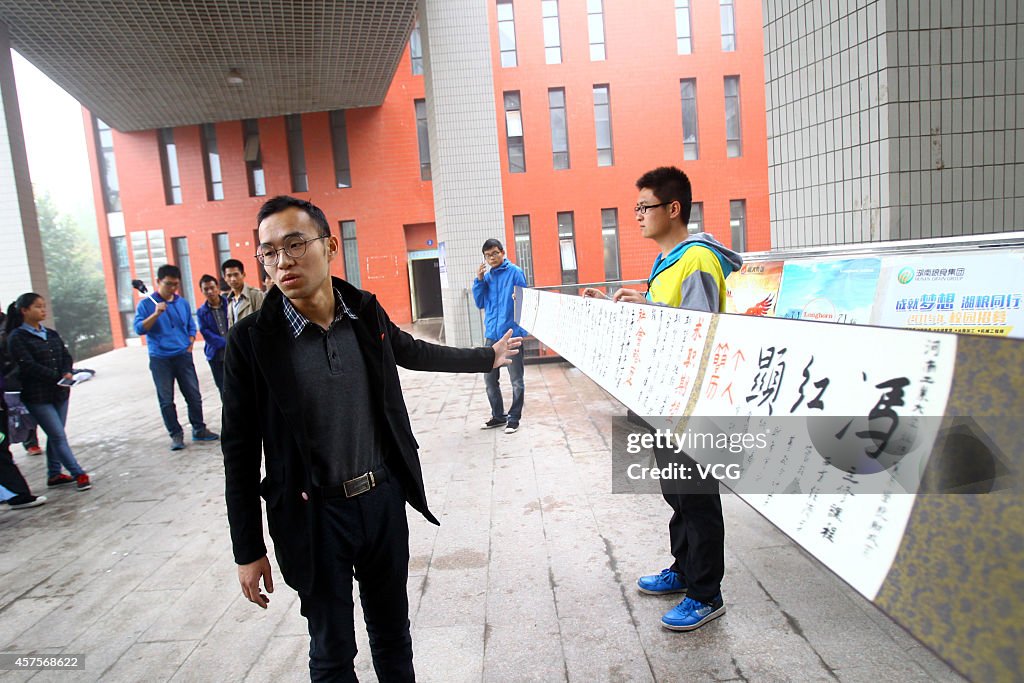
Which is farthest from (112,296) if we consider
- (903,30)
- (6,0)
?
(903,30)

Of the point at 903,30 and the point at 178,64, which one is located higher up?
the point at 178,64

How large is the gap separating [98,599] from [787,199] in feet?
19.3

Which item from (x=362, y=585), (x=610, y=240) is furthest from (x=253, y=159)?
(x=362, y=585)

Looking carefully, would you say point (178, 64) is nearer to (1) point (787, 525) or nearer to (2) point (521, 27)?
(2) point (521, 27)

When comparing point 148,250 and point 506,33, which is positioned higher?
point 506,33

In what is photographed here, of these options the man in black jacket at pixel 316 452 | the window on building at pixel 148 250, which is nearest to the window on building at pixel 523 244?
the window on building at pixel 148 250

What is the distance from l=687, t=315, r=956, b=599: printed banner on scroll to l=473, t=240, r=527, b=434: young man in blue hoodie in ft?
15.0

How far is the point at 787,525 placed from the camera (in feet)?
4.80

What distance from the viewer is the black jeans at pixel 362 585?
1.91 m

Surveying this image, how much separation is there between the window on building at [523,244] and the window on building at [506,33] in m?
4.86

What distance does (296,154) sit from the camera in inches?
802

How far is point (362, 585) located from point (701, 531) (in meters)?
1.38

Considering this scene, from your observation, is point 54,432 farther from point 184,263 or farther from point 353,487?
point 184,263

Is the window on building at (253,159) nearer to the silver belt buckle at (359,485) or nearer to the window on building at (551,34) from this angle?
the window on building at (551,34)
